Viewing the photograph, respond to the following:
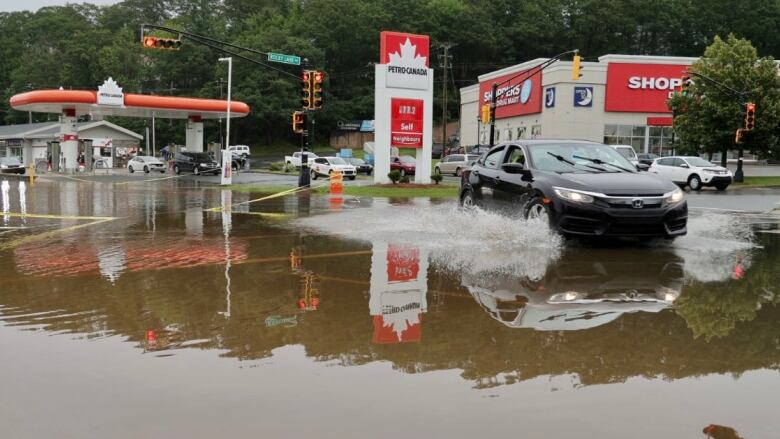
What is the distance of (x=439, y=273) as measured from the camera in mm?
7602

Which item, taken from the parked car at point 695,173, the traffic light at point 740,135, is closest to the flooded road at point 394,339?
the parked car at point 695,173

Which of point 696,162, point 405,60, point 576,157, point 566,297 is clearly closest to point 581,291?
point 566,297

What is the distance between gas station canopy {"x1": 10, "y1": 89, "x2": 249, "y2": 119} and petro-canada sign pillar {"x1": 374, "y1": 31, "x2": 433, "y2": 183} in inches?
925

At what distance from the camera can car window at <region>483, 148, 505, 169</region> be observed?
11563mm

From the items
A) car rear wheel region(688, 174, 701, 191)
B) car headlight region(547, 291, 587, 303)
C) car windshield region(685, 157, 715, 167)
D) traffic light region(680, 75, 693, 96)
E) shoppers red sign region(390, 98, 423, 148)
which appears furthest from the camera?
traffic light region(680, 75, 693, 96)

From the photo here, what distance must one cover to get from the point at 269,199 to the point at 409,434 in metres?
18.6

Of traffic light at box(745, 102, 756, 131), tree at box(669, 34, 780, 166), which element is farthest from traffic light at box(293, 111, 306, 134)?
traffic light at box(745, 102, 756, 131)

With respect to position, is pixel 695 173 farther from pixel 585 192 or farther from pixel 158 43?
pixel 585 192

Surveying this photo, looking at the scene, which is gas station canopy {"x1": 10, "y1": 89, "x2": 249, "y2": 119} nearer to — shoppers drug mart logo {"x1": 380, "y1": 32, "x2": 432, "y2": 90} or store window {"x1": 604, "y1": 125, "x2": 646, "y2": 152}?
shoppers drug mart logo {"x1": 380, "y1": 32, "x2": 432, "y2": 90}

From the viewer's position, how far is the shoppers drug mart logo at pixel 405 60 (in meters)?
27.6

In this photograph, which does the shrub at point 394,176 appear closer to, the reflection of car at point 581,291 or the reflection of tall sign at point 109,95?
the reflection of car at point 581,291

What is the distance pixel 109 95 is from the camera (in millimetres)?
45375

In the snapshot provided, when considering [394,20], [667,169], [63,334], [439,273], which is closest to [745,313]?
[439,273]

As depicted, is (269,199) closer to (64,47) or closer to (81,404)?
(81,404)
